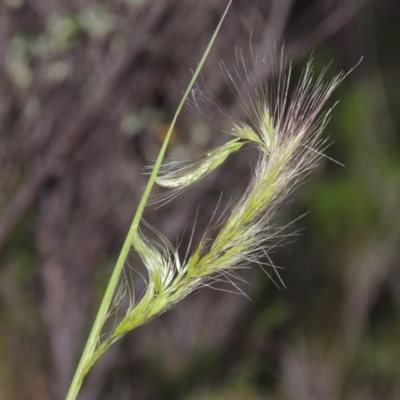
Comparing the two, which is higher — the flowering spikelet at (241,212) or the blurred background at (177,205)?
the flowering spikelet at (241,212)

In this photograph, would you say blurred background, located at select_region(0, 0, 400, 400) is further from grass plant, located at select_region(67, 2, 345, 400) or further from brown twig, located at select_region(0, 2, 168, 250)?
grass plant, located at select_region(67, 2, 345, 400)

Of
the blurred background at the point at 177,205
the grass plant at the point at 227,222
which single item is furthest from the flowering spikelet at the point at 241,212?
the blurred background at the point at 177,205

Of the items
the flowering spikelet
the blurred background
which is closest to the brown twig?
the blurred background

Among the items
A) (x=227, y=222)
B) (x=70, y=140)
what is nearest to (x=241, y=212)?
(x=227, y=222)

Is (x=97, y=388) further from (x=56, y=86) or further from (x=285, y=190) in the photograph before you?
(x=285, y=190)

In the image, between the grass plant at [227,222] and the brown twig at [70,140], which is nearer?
the grass plant at [227,222]

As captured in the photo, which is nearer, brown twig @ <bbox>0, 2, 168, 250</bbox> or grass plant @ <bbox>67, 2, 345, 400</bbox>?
grass plant @ <bbox>67, 2, 345, 400</bbox>

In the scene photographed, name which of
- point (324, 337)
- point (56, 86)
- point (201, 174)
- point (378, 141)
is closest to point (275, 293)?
point (324, 337)

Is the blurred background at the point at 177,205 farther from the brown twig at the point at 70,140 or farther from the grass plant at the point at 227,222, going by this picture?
the grass plant at the point at 227,222

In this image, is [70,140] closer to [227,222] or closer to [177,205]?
[177,205]
